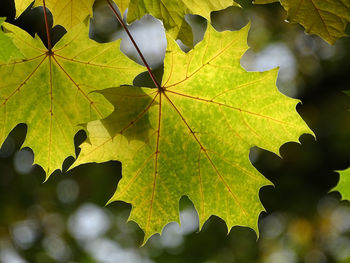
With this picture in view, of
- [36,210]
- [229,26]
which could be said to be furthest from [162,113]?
[36,210]

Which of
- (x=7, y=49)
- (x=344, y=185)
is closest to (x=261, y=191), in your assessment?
(x=344, y=185)

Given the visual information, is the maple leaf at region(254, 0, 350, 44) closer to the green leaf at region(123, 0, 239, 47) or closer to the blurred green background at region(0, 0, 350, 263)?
the green leaf at region(123, 0, 239, 47)

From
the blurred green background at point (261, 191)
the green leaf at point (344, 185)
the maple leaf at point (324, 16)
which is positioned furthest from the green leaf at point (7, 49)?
the blurred green background at point (261, 191)

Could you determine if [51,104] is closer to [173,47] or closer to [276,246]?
[173,47]

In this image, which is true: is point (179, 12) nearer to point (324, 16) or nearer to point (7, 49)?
point (324, 16)

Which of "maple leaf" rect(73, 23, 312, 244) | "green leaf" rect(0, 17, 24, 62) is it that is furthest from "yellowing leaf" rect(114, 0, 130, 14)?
"green leaf" rect(0, 17, 24, 62)

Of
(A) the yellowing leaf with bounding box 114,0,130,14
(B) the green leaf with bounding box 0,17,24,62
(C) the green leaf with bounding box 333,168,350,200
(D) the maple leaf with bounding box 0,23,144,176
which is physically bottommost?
(C) the green leaf with bounding box 333,168,350,200
